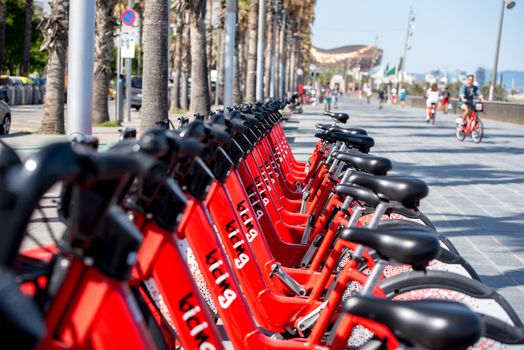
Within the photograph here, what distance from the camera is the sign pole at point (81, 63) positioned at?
5.30 m

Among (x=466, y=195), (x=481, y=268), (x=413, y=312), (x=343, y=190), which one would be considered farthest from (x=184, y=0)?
(x=413, y=312)

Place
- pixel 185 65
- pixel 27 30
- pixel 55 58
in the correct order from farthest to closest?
pixel 27 30 → pixel 185 65 → pixel 55 58

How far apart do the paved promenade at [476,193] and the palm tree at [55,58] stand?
200 inches

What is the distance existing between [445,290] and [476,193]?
881 cm

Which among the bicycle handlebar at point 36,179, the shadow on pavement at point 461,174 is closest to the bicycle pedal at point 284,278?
the bicycle handlebar at point 36,179

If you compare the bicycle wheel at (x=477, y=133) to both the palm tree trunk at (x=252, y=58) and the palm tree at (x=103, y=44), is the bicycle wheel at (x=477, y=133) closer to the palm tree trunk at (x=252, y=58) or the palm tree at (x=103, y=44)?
the palm tree trunk at (x=252, y=58)

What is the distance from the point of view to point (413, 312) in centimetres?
191

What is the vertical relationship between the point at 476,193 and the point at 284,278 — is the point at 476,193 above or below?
below

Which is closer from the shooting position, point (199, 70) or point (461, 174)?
point (461, 174)

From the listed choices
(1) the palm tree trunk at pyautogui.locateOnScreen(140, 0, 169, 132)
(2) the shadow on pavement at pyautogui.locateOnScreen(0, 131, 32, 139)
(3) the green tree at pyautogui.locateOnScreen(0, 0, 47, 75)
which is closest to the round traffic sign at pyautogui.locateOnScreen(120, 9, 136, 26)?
(2) the shadow on pavement at pyautogui.locateOnScreen(0, 131, 32, 139)

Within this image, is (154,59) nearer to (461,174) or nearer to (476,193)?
(476,193)

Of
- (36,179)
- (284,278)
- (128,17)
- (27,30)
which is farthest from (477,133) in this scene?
(27,30)

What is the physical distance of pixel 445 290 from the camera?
3.17m

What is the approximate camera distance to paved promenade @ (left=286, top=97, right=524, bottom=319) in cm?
691
